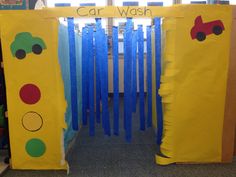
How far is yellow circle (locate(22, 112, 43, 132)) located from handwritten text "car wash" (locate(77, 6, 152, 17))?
883 millimetres

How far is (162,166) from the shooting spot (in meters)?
2.12

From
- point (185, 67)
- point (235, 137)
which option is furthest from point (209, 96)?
point (235, 137)

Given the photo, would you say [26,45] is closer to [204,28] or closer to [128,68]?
[128,68]

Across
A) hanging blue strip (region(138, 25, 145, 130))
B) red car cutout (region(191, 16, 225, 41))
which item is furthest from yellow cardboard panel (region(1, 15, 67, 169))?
red car cutout (region(191, 16, 225, 41))

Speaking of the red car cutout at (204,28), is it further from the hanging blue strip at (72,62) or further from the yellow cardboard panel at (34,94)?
the yellow cardboard panel at (34,94)

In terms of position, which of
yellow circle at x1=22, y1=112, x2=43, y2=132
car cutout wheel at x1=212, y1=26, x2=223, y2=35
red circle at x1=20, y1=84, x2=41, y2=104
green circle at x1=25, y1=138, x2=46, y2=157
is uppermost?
car cutout wheel at x1=212, y1=26, x2=223, y2=35

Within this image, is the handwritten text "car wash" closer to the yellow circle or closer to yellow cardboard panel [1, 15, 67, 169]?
yellow cardboard panel [1, 15, 67, 169]

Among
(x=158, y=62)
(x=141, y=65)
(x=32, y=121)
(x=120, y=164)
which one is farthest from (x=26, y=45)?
(x=120, y=164)

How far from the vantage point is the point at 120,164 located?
2.19 metres

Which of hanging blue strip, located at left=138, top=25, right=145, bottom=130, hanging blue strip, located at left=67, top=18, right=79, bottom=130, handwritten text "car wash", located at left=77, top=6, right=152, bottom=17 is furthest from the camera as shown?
hanging blue strip, located at left=138, top=25, right=145, bottom=130

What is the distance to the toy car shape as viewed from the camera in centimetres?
187

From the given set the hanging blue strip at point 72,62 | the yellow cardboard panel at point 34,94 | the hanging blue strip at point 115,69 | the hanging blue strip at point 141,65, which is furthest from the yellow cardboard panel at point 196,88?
Result: the yellow cardboard panel at point 34,94

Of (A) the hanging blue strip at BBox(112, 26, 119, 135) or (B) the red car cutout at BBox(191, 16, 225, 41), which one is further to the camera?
(A) the hanging blue strip at BBox(112, 26, 119, 135)

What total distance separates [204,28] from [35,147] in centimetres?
167
